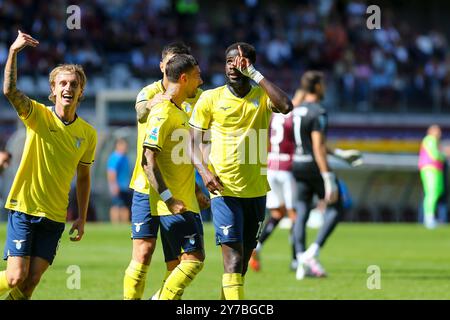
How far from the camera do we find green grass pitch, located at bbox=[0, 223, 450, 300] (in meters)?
12.0

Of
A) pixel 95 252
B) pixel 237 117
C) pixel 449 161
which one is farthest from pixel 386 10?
pixel 237 117

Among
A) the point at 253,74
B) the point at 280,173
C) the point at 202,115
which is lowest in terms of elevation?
the point at 280,173

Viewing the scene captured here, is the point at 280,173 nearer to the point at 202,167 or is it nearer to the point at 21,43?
the point at 202,167

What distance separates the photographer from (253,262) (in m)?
14.9

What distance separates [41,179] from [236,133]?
5.87 ft

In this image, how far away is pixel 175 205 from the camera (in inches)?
351

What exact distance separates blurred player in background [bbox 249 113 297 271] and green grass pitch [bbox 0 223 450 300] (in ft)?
2.46

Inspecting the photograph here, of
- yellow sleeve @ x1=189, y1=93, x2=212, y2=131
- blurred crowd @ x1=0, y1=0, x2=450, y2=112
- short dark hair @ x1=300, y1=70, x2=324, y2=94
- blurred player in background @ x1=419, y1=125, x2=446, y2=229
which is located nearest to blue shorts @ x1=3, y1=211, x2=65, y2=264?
yellow sleeve @ x1=189, y1=93, x2=212, y2=131

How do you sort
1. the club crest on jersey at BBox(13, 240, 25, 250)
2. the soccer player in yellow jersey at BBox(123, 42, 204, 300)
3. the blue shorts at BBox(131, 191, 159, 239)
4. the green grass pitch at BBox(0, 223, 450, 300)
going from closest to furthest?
the club crest on jersey at BBox(13, 240, 25, 250) < the soccer player in yellow jersey at BBox(123, 42, 204, 300) < the blue shorts at BBox(131, 191, 159, 239) < the green grass pitch at BBox(0, 223, 450, 300)

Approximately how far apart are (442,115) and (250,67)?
86.2ft

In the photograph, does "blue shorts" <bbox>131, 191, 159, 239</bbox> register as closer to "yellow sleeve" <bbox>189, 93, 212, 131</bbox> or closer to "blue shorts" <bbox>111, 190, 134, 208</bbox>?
"yellow sleeve" <bbox>189, 93, 212, 131</bbox>

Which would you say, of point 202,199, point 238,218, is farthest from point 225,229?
point 202,199

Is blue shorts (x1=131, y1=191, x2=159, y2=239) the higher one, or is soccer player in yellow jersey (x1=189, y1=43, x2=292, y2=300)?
soccer player in yellow jersey (x1=189, y1=43, x2=292, y2=300)
